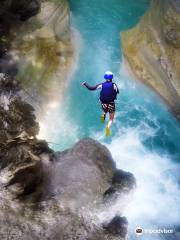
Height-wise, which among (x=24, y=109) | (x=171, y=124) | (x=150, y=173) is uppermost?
(x=24, y=109)

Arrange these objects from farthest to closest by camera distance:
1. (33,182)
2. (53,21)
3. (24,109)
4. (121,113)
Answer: (53,21) → (121,113) → (24,109) → (33,182)

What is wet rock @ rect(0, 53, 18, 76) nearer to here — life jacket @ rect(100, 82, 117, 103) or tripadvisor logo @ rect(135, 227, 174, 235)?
life jacket @ rect(100, 82, 117, 103)

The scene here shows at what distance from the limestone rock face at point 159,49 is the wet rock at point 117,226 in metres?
6.33

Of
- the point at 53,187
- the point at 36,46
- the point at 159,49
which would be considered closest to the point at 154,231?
the point at 53,187

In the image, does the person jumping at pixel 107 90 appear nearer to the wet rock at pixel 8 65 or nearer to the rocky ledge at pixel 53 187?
the rocky ledge at pixel 53 187

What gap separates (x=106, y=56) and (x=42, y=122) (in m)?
4.35

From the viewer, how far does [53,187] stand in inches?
352

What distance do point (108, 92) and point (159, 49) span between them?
18.0 ft

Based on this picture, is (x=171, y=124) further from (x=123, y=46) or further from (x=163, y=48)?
(x=123, y=46)

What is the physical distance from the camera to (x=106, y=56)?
15445 mm

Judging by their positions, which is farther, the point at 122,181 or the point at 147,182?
the point at 147,182

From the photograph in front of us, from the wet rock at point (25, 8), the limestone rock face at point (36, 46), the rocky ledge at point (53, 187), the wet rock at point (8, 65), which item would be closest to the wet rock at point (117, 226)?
the rocky ledge at point (53, 187)

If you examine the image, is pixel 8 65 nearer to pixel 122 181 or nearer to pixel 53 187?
pixel 53 187

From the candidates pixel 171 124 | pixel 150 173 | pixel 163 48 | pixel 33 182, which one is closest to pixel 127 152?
pixel 150 173
